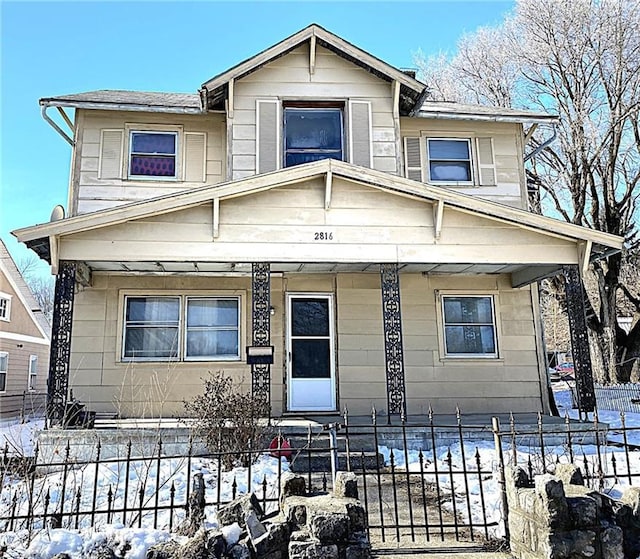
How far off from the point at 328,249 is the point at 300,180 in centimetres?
125

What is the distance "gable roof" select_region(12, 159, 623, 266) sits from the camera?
8.64 metres

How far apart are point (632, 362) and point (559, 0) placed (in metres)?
13.4

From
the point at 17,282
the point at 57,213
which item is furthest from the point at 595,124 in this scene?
the point at 17,282

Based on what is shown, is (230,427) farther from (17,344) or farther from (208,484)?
(17,344)

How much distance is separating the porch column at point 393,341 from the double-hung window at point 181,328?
10.9 feet

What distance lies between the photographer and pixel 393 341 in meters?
9.31

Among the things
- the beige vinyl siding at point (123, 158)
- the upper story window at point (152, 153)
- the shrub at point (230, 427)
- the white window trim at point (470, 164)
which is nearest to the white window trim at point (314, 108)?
the beige vinyl siding at point (123, 158)

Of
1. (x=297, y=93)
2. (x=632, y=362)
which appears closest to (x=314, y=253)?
(x=297, y=93)

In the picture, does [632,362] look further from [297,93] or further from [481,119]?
[297,93]

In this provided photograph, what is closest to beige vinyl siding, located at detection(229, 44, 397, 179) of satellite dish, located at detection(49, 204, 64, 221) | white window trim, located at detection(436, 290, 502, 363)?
white window trim, located at detection(436, 290, 502, 363)

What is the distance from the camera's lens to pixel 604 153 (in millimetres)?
20844

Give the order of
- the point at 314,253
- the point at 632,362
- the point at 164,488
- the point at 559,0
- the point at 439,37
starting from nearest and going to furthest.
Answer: the point at 164,488, the point at 314,253, the point at 632,362, the point at 559,0, the point at 439,37

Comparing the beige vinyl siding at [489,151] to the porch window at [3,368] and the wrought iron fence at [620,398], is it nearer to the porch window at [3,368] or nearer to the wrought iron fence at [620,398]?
the wrought iron fence at [620,398]

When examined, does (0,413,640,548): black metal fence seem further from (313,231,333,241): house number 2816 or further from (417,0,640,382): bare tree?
(417,0,640,382): bare tree
